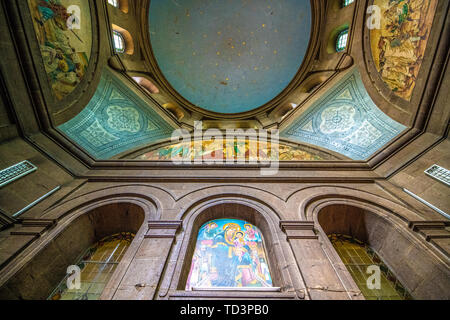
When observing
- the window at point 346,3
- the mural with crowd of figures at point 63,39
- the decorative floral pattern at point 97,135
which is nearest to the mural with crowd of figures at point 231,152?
the decorative floral pattern at point 97,135

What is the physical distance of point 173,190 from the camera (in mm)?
5531

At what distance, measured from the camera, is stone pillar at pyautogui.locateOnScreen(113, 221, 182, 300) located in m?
3.08

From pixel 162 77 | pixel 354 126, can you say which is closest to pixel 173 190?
pixel 354 126

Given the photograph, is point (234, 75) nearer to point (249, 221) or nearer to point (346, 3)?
point (346, 3)

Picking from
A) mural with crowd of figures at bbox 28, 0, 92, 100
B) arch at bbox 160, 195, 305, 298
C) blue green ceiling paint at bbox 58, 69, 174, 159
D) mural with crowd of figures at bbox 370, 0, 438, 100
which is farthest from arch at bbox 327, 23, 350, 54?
mural with crowd of figures at bbox 28, 0, 92, 100

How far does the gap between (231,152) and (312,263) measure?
5.59m

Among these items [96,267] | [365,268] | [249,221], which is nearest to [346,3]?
[249,221]

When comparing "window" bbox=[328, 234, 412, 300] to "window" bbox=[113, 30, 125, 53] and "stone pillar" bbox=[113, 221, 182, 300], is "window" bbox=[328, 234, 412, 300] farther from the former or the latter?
"window" bbox=[113, 30, 125, 53]

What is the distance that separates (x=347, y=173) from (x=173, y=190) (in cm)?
550

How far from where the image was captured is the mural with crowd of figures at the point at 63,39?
521 cm

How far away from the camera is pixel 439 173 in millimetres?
4590

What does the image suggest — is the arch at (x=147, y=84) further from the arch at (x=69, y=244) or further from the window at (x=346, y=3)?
the window at (x=346, y=3)

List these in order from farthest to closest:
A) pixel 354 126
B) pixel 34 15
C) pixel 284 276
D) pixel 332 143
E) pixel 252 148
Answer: pixel 252 148 < pixel 332 143 < pixel 354 126 < pixel 34 15 < pixel 284 276
